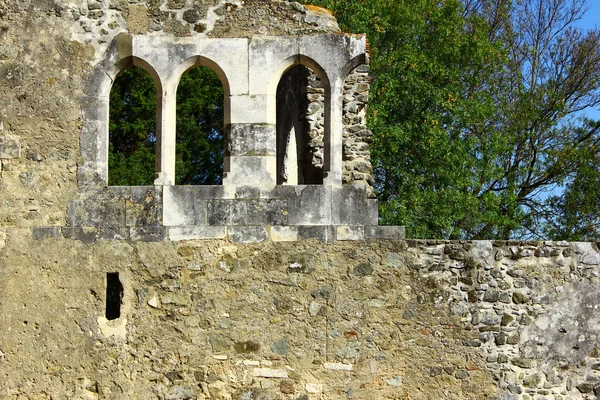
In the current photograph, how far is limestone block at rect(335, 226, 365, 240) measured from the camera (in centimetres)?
844

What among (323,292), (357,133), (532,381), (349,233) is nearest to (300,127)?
(357,133)

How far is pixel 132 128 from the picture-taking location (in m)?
19.3

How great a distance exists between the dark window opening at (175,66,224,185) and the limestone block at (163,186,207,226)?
36.9 ft

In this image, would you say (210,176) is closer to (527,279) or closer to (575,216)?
(575,216)

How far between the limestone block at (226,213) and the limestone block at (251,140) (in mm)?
462

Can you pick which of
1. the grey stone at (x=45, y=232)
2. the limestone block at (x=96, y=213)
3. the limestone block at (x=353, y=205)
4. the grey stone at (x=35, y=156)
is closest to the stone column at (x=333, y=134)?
the limestone block at (x=353, y=205)

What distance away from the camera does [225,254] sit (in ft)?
27.6

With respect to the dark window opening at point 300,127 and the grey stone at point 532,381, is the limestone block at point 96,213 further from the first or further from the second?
the grey stone at point 532,381

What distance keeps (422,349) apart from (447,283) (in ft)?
2.06

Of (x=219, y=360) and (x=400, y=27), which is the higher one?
(x=400, y=27)

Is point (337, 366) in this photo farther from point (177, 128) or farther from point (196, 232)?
point (177, 128)

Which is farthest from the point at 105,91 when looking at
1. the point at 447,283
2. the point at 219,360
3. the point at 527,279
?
the point at 527,279

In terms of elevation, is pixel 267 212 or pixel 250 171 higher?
pixel 250 171

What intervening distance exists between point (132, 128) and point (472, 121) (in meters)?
6.77
